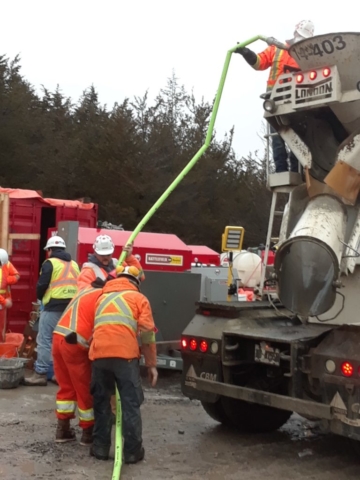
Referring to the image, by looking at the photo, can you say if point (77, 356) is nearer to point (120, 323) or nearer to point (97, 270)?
point (120, 323)

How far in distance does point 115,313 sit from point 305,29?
9.85 feet

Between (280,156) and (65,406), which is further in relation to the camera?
(280,156)

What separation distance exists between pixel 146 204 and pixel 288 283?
814 inches

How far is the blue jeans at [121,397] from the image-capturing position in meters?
4.93

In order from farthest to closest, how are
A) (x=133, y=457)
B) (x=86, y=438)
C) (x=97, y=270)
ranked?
(x=97, y=270) → (x=86, y=438) → (x=133, y=457)

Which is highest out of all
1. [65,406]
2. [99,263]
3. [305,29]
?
[305,29]

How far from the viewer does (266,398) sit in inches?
198

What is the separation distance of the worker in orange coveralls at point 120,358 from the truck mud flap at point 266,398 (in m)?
0.70

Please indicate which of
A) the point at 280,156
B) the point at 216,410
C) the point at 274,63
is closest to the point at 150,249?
the point at 216,410

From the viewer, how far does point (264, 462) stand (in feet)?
16.9

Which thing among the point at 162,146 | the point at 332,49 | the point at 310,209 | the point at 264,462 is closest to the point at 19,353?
the point at 264,462

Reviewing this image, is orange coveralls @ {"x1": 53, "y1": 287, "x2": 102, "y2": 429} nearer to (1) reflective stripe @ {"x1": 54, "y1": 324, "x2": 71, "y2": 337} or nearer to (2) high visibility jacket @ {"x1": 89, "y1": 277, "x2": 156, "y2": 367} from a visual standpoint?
(1) reflective stripe @ {"x1": 54, "y1": 324, "x2": 71, "y2": 337}

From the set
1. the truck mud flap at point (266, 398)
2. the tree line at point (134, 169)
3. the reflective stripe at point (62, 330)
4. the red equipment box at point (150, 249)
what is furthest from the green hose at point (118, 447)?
the tree line at point (134, 169)

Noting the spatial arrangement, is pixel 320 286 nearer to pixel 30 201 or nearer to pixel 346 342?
pixel 346 342
